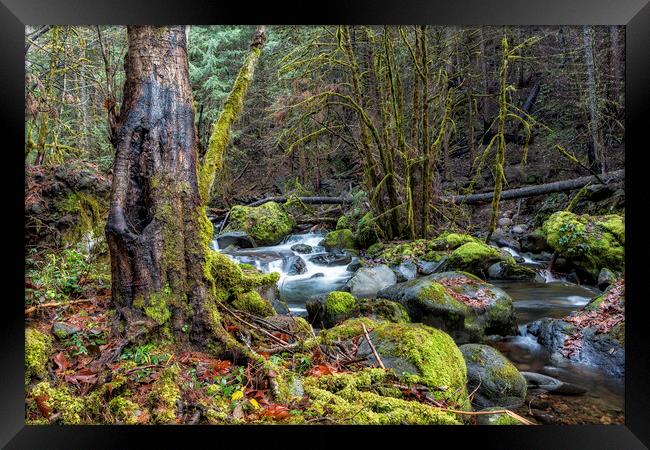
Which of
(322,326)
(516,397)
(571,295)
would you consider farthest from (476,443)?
(571,295)

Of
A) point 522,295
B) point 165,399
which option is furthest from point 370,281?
point 165,399

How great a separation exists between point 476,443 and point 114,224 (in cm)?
254

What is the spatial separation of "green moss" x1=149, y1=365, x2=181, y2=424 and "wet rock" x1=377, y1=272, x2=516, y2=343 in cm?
286

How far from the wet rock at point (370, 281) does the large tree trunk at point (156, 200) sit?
3.41m

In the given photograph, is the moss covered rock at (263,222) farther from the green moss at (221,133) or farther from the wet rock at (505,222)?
the green moss at (221,133)

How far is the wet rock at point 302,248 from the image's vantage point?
7.70 metres

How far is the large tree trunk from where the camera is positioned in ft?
8.00

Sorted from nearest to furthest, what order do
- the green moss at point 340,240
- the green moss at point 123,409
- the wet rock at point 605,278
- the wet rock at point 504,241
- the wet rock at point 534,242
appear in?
the green moss at point 123,409 → the wet rock at point 605,278 → the wet rock at point 534,242 → the wet rock at point 504,241 → the green moss at point 340,240

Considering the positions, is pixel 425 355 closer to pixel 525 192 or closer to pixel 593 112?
pixel 593 112

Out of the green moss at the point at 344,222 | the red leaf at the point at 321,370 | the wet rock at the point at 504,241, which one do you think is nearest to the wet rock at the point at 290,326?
the red leaf at the point at 321,370

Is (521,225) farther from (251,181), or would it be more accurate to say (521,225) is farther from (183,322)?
(183,322)

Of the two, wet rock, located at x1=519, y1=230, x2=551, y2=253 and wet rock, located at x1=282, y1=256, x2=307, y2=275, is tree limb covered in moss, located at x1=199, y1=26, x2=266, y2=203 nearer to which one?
wet rock, located at x1=282, y1=256, x2=307, y2=275

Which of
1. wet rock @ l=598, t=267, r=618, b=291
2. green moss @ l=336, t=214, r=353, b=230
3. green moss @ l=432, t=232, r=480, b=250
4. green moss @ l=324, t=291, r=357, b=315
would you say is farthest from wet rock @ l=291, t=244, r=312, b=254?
wet rock @ l=598, t=267, r=618, b=291
